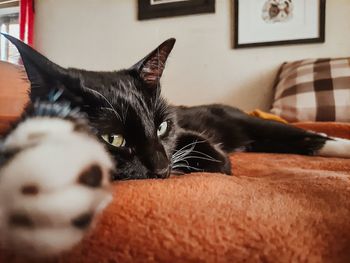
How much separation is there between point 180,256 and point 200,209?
0.07 metres

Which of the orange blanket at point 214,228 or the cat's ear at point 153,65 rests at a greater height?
the cat's ear at point 153,65

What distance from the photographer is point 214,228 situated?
0.34 metres

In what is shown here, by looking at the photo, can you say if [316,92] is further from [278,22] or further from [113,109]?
[113,109]

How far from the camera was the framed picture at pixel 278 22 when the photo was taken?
2.09 m

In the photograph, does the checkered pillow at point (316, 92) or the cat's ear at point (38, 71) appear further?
the checkered pillow at point (316, 92)

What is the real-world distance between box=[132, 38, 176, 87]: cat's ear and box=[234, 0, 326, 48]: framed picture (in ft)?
5.06

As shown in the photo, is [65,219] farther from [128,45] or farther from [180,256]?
[128,45]

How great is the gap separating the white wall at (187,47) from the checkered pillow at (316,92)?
241 mm

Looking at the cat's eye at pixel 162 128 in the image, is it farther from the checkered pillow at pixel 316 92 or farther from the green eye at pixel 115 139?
the checkered pillow at pixel 316 92

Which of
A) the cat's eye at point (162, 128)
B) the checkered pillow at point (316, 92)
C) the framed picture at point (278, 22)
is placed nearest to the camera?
the cat's eye at point (162, 128)

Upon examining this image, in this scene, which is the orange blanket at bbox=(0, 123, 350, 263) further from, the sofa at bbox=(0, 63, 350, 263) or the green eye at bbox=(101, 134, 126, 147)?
the green eye at bbox=(101, 134, 126, 147)

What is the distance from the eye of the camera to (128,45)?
2.52 meters

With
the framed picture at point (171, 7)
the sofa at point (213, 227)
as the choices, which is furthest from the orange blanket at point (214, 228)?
the framed picture at point (171, 7)

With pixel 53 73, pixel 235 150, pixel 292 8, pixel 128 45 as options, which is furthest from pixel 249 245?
pixel 128 45
